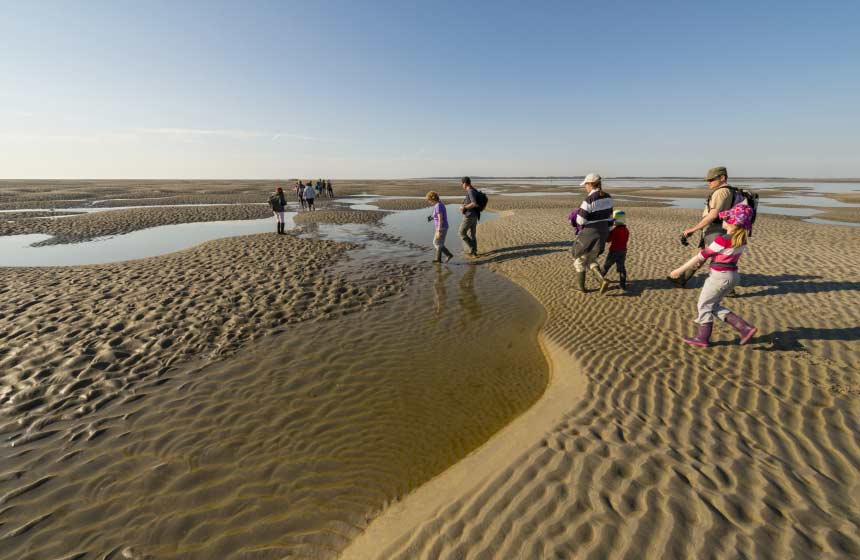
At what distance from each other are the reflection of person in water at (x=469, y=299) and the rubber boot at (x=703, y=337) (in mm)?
4285

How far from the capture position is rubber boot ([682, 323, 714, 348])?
239 inches

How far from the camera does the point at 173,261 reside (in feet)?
40.8

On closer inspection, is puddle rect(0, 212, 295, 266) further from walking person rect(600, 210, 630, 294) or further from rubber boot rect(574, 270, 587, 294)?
walking person rect(600, 210, 630, 294)

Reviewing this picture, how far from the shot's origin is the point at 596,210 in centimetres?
832

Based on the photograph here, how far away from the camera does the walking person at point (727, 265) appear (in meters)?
5.36

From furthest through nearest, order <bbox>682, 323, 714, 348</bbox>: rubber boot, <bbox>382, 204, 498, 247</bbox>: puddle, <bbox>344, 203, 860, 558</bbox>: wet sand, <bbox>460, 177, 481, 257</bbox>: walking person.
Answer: <bbox>382, 204, 498, 247</bbox>: puddle, <bbox>460, 177, 481, 257</bbox>: walking person, <bbox>682, 323, 714, 348</bbox>: rubber boot, <bbox>344, 203, 860, 558</bbox>: wet sand

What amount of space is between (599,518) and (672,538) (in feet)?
1.74

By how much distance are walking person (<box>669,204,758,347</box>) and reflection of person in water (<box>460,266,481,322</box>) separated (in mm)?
4467

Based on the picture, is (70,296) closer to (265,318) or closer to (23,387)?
(23,387)

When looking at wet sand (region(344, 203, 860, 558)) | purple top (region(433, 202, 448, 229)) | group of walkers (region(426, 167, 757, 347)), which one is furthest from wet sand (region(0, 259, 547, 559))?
purple top (region(433, 202, 448, 229))

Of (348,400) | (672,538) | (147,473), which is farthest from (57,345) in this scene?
(672,538)

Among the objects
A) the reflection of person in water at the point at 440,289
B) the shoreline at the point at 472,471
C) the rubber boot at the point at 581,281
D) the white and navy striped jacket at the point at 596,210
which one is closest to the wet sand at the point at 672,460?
the shoreline at the point at 472,471

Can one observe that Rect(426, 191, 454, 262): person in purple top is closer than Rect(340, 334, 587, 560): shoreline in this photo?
No

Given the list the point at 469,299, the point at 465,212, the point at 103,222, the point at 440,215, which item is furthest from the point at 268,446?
the point at 103,222
